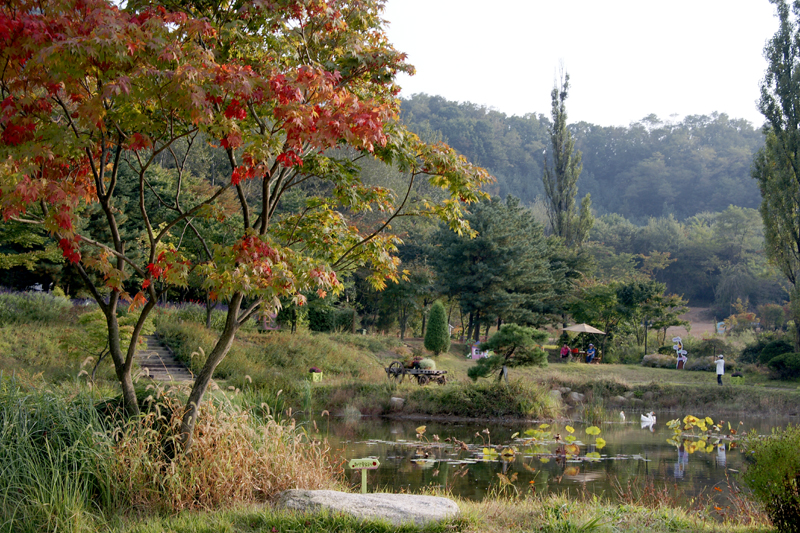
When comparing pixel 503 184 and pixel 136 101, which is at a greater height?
pixel 503 184

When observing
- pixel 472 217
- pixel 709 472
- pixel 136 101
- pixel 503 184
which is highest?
pixel 503 184

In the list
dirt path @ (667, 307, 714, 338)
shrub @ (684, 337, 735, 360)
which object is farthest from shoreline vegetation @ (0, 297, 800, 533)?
dirt path @ (667, 307, 714, 338)

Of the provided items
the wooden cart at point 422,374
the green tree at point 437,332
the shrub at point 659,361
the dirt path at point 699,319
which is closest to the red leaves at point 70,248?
the wooden cart at point 422,374

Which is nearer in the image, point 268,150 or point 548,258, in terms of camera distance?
point 268,150

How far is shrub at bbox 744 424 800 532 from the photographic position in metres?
4.02

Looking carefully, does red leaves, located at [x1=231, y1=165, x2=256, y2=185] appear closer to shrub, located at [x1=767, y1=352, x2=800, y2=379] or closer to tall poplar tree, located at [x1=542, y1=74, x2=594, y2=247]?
shrub, located at [x1=767, y1=352, x2=800, y2=379]

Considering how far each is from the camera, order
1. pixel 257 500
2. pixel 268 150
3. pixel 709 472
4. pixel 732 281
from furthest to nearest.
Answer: pixel 732 281 < pixel 709 472 < pixel 257 500 < pixel 268 150

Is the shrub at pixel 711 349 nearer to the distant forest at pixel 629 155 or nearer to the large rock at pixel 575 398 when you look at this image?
the large rock at pixel 575 398

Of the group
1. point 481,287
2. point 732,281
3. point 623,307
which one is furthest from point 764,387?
point 732,281

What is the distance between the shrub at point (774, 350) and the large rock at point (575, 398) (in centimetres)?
850

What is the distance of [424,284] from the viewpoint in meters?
26.9

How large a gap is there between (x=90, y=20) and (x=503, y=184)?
7158cm

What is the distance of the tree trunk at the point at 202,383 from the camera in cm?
452

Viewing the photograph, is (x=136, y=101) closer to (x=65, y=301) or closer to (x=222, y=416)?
(x=222, y=416)
